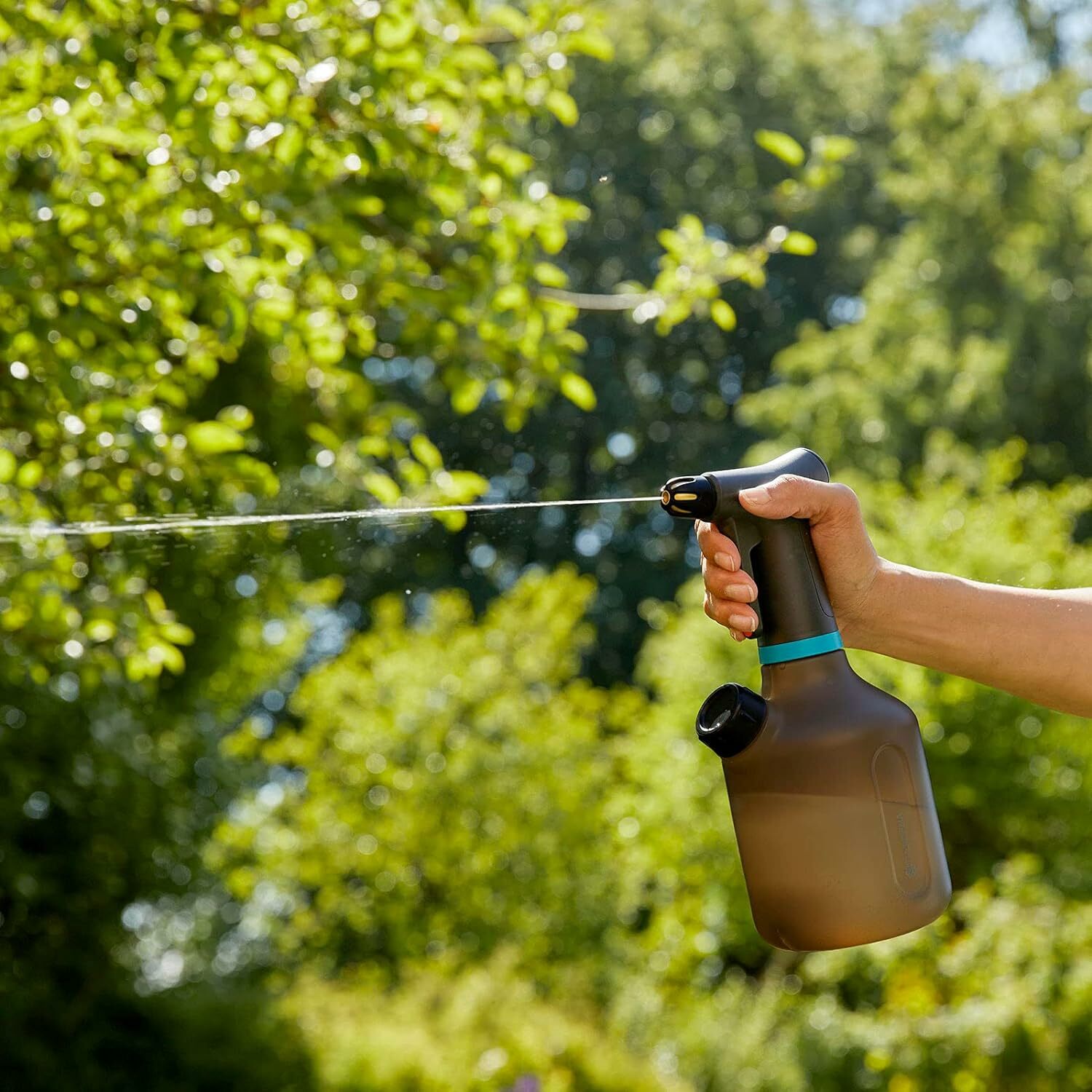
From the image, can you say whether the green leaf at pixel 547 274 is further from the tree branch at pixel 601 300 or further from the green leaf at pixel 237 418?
the green leaf at pixel 237 418

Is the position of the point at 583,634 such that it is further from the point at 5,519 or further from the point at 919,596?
the point at 919,596

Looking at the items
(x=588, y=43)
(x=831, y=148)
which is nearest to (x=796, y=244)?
(x=831, y=148)

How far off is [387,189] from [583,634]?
6.49m

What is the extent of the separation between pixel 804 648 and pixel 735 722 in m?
0.08

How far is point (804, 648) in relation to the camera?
3.28 ft

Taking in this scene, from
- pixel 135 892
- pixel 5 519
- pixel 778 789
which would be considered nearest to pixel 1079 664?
pixel 778 789

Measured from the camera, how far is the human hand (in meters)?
0.99

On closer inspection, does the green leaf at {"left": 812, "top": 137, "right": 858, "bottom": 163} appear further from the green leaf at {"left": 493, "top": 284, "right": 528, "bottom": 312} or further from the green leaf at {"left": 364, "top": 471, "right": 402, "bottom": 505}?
the green leaf at {"left": 364, "top": 471, "right": 402, "bottom": 505}

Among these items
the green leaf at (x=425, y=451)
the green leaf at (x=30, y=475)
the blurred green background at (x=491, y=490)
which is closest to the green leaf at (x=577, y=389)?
the blurred green background at (x=491, y=490)

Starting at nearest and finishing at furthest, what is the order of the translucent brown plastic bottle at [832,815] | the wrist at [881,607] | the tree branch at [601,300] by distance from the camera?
the translucent brown plastic bottle at [832,815] < the wrist at [881,607] < the tree branch at [601,300]

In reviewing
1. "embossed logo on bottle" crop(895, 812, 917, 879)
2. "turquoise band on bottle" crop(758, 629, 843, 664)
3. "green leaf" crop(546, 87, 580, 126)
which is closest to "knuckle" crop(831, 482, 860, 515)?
"turquoise band on bottle" crop(758, 629, 843, 664)

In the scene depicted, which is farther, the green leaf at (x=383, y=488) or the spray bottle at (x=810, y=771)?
the green leaf at (x=383, y=488)

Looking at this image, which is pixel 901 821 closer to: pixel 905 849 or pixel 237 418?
pixel 905 849

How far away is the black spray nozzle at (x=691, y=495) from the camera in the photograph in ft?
3.25
